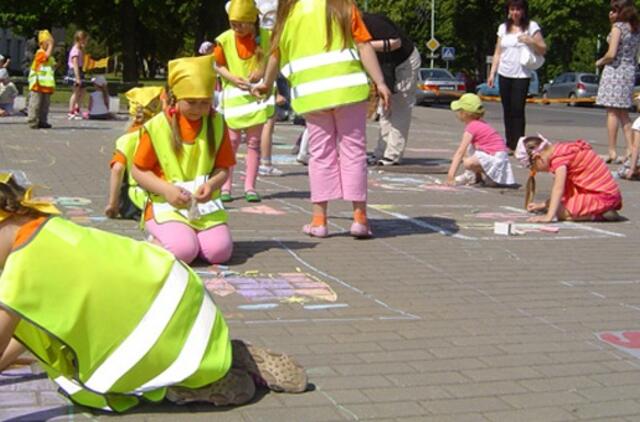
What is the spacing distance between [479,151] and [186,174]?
5052 millimetres

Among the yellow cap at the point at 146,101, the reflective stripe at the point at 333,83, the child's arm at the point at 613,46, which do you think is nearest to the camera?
the reflective stripe at the point at 333,83

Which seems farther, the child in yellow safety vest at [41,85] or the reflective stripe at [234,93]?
the child in yellow safety vest at [41,85]

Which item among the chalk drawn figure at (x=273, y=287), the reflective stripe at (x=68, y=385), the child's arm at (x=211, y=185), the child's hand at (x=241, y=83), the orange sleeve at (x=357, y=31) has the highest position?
the orange sleeve at (x=357, y=31)

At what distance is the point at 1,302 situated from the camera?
3656 millimetres

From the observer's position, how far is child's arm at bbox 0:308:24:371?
371 cm

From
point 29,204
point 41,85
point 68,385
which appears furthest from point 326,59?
point 41,85

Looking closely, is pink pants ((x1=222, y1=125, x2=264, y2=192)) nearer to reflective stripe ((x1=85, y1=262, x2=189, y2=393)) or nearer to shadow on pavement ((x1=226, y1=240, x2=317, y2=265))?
shadow on pavement ((x1=226, y1=240, x2=317, y2=265))

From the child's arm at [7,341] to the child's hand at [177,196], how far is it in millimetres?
2312

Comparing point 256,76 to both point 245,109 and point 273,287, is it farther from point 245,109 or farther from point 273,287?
point 273,287

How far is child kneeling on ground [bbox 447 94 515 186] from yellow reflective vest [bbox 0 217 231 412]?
7.13m

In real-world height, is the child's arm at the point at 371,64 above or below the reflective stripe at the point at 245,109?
above

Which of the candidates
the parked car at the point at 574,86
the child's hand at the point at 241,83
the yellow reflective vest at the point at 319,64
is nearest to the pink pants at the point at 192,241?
the yellow reflective vest at the point at 319,64

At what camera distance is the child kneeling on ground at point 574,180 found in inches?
343

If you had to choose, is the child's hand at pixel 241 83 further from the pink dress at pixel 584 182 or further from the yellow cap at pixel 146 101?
the pink dress at pixel 584 182
